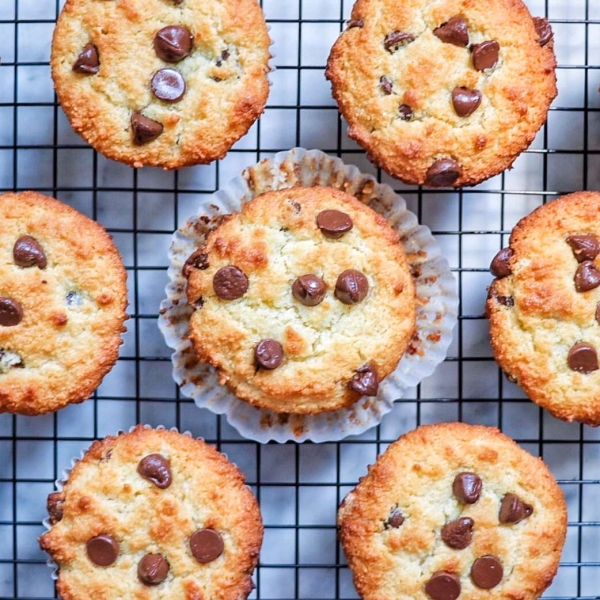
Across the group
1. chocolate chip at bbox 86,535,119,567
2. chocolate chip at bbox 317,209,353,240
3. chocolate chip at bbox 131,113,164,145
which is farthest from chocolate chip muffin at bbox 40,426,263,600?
chocolate chip at bbox 131,113,164,145

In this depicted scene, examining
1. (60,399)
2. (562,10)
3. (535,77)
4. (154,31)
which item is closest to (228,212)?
(154,31)

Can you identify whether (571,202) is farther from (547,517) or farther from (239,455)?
(239,455)

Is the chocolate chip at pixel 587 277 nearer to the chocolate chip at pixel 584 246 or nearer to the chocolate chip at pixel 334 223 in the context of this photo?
the chocolate chip at pixel 584 246

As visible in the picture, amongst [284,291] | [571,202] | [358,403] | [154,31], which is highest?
[154,31]

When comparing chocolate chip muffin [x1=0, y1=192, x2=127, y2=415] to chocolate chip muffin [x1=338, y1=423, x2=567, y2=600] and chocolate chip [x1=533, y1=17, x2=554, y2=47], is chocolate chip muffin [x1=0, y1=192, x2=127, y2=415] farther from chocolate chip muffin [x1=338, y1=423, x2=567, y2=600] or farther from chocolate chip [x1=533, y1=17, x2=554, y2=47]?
chocolate chip [x1=533, y1=17, x2=554, y2=47]

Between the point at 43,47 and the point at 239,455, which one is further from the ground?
the point at 43,47

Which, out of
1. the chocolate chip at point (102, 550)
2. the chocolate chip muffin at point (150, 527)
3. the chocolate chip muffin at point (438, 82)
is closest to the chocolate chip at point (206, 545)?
the chocolate chip muffin at point (150, 527)
